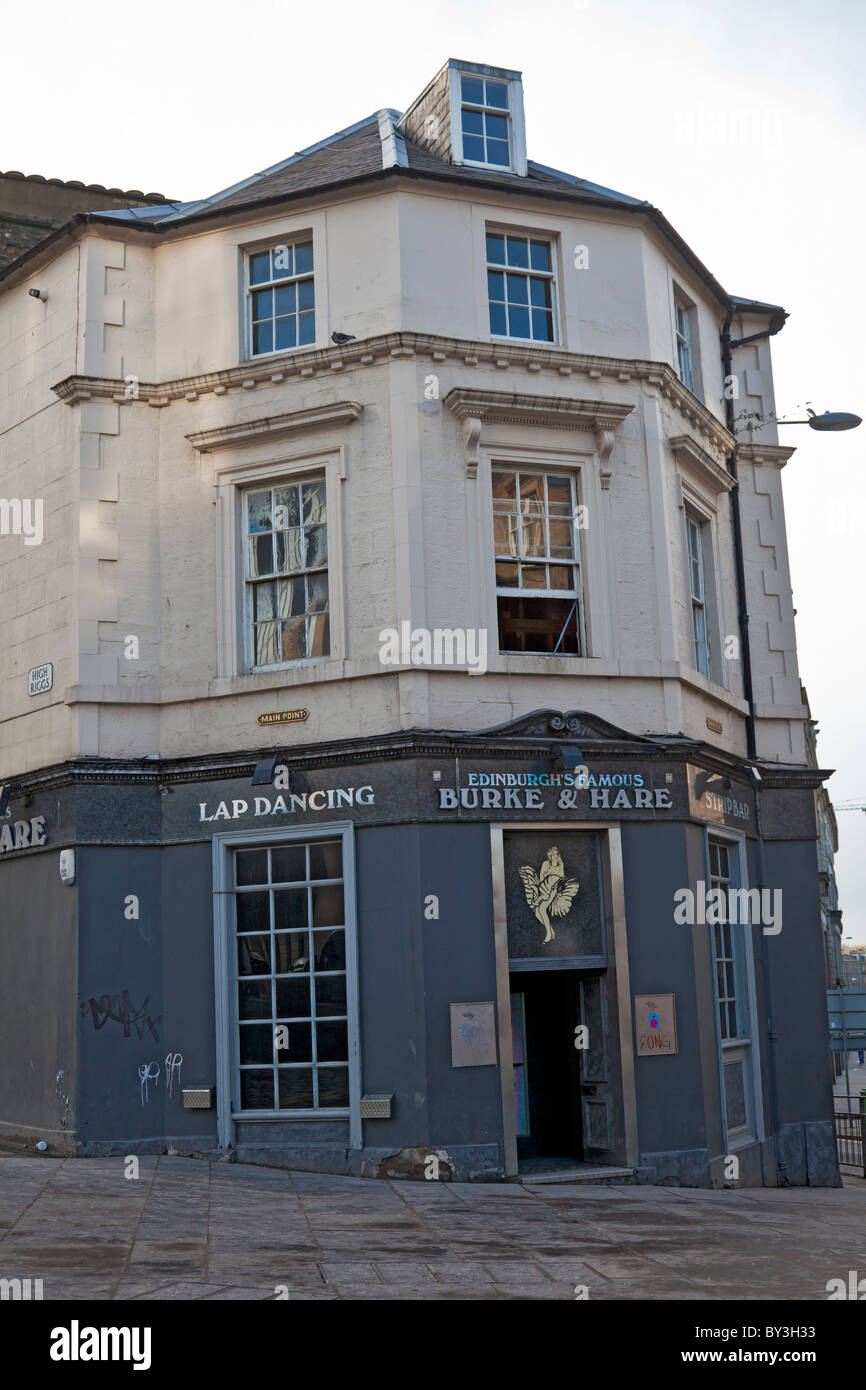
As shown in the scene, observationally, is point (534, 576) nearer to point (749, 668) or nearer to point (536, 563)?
point (536, 563)

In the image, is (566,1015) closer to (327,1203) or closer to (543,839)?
(543,839)

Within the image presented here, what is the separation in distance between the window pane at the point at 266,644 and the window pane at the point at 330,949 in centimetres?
308

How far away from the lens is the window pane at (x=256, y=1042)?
1503cm

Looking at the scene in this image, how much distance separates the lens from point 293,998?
15.0 metres

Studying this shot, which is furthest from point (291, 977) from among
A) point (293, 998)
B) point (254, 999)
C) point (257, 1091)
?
point (257, 1091)

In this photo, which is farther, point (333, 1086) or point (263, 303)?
point (263, 303)

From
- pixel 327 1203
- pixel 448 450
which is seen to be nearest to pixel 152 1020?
pixel 327 1203

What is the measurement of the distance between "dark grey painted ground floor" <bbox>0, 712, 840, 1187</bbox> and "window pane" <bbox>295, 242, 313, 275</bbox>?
18.6 ft

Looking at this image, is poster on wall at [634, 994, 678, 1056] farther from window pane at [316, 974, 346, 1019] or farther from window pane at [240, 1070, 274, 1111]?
window pane at [240, 1070, 274, 1111]

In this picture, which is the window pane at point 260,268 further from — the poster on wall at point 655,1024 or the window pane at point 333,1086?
the poster on wall at point 655,1024

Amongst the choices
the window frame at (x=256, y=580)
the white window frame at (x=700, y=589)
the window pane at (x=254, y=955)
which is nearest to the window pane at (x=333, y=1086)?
the window pane at (x=254, y=955)

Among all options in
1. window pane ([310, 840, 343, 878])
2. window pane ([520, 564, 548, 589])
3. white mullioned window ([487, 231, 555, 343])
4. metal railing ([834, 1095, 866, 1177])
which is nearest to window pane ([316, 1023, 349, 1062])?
window pane ([310, 840, 343, 878])

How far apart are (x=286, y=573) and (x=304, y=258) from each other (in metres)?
3.75

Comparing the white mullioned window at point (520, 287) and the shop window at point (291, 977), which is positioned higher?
the white mullioned window at point (520, 287)
